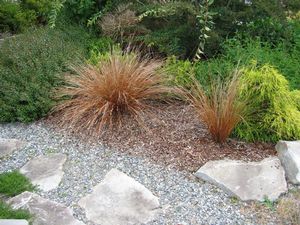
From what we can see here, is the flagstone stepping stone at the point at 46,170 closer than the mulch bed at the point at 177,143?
Yes

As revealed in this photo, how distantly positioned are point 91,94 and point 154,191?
3.69ft

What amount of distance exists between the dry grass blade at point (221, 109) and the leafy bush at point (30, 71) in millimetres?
1402

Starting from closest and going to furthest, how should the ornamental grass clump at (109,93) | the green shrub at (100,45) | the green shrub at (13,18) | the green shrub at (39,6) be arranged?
the ornamental grass clump at (109,93) < the green shrub at (100,45) < the green shrub at (13,18) < the green shrub at (39,6)

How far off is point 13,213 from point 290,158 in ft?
6.18

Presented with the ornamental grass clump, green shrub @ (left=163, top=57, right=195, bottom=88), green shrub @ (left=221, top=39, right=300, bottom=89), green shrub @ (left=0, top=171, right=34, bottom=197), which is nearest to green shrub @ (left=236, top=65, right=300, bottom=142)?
green shrub @ (left=221, top=39, right=300, bottom=89)

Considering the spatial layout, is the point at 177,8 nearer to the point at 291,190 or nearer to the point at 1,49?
the point at 1,49

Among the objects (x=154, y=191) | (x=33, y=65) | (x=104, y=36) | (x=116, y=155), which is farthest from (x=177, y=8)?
(x=154, y=191)

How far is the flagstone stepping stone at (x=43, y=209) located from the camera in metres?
→ 2.65

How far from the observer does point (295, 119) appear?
3.35 m

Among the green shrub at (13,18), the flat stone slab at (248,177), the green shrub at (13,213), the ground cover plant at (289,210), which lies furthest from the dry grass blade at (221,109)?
the green shrub at (13,18)

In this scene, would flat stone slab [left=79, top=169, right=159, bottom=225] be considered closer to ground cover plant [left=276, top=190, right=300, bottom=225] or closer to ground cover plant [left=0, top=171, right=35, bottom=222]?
A: ground cover plant [left=0, top=171, right=35, bottom=222]

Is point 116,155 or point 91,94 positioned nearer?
point 116,155

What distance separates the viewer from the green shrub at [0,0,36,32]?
5949 millimetres

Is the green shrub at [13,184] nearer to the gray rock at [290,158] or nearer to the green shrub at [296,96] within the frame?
the gray rock at [290,158]
